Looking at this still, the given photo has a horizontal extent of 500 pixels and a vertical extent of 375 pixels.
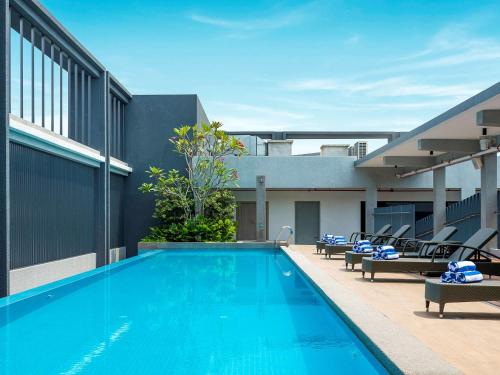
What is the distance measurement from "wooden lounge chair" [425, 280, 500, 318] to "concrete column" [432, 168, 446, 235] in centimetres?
1266

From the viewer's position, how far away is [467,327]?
6539mm

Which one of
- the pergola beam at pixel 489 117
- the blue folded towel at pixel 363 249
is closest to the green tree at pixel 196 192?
the blue folded towel at pixel 363 249

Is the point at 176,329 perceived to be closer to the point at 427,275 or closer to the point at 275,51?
the point at 427,275

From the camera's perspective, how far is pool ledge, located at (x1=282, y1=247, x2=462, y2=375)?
4.41 metres

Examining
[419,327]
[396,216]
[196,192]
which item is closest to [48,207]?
[196,192]

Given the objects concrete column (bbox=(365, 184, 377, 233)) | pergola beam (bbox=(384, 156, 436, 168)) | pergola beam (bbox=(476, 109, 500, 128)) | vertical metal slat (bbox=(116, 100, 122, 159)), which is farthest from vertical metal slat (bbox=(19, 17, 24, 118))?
concrete column (bbox=(365, 184, 377, 233))

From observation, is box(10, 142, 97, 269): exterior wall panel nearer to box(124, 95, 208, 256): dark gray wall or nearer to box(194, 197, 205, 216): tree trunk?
box(194, 197, 205, 216): tree trunk

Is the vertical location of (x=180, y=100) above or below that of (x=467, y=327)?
above

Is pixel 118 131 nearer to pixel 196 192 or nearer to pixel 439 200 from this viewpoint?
pixel 196 192

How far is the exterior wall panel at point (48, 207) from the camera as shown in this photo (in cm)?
1193

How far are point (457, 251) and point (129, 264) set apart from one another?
27.9ft

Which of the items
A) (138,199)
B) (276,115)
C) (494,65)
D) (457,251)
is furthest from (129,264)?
(276,115)

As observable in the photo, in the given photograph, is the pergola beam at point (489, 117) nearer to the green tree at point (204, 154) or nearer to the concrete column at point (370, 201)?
the green tree at point (204, 154)

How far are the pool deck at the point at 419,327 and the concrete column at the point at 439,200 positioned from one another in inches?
372
